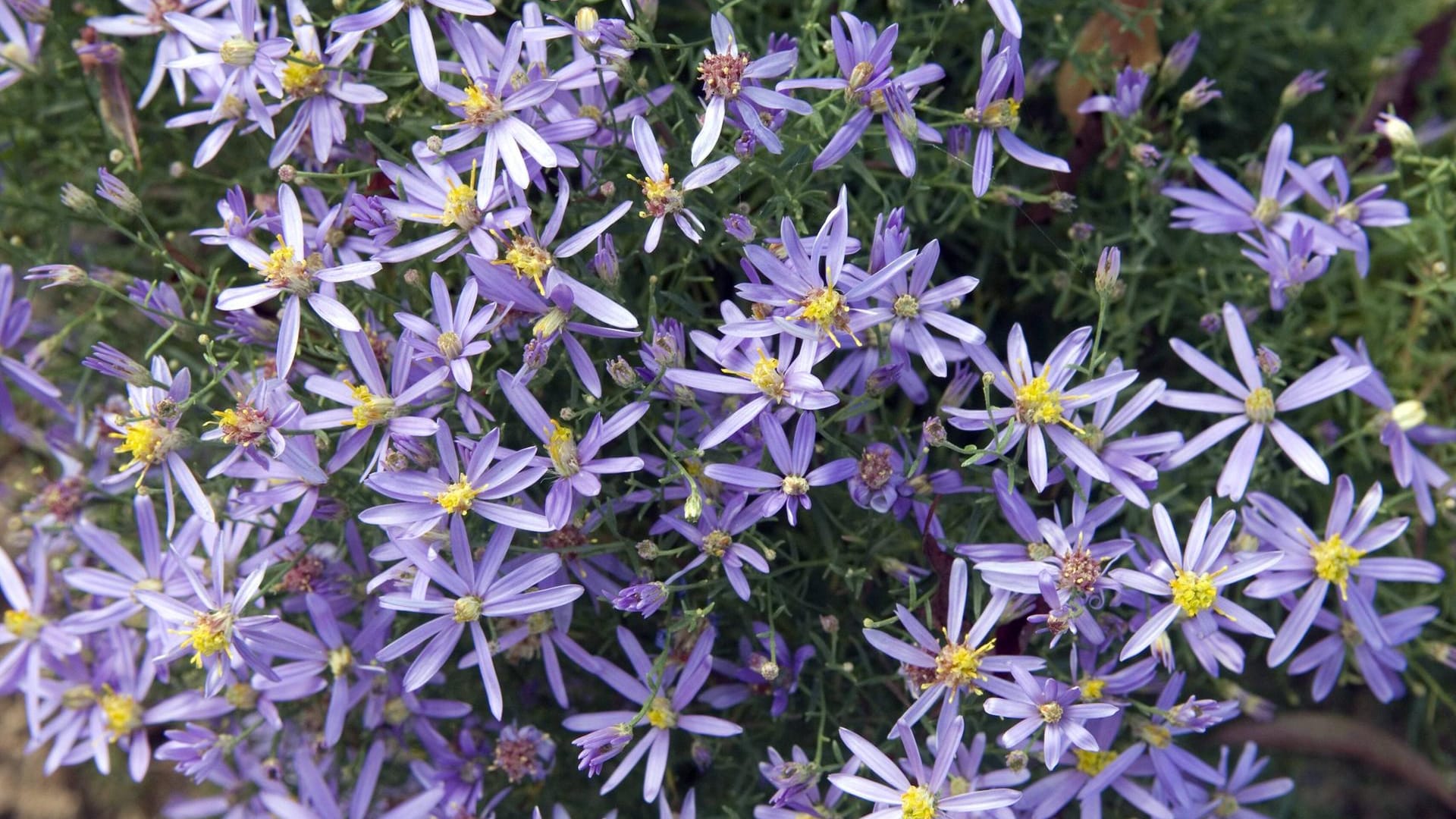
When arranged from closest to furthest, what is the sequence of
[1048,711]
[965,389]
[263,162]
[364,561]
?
[1048,711]
[965,389]
[364,561]
[263,162]

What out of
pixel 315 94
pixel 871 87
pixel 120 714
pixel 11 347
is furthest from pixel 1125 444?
pixel 11 347

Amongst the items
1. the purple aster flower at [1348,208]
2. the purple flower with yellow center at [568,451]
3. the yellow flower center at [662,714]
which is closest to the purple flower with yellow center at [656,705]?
the yellow flower center at [662,714]

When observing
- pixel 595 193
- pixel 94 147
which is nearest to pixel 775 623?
pixel 595 193

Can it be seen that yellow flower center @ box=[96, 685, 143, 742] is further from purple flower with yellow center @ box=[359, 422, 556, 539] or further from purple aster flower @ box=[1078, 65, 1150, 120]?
purple aster flower @ box=[1078, 65, 1150, 120]

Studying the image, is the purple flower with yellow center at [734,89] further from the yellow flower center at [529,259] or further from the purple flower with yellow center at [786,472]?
the purple flower with yellow center at [786,472]

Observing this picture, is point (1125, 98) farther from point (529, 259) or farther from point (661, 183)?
point (529, 259)

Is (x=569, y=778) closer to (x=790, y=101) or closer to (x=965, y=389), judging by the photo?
(x=965, y=389)
